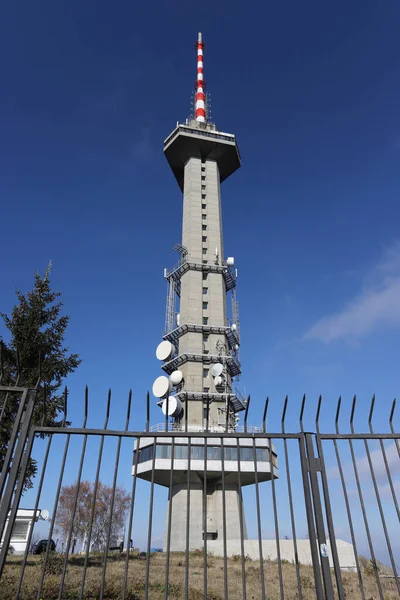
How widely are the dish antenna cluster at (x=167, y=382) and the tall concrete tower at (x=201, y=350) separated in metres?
0.10

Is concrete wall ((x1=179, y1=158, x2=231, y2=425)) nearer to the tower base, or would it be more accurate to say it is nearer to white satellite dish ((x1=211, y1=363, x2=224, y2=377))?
white satellite dish ((x1=211, y1=363, x2=224, y2=377))

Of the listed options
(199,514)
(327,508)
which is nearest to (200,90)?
(199,514)

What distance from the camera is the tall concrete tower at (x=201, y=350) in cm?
3734

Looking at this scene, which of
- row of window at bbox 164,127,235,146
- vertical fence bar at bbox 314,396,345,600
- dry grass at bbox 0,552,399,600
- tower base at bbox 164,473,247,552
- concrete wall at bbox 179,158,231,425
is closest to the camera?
vertical fence bar at bbox 314,396,345,600

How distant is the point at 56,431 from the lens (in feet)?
17.3

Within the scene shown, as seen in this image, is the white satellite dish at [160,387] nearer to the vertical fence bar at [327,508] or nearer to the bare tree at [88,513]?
the bare tree at [88,513]

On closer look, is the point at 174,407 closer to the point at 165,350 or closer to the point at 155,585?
the point at 165,350

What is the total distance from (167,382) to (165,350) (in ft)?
18.5

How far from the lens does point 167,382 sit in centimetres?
3906

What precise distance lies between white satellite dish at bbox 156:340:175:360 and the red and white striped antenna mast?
1401 inches

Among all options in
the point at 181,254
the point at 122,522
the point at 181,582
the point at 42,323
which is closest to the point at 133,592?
the point at 181,582

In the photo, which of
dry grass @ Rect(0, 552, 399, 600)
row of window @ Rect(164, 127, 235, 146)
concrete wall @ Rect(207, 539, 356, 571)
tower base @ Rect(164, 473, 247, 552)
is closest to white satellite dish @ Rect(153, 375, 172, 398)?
tower base @ Rect(164, 473, 247, 552)

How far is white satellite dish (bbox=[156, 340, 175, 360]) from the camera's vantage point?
43812mm

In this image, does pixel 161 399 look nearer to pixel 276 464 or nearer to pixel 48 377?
pixel 276 464
